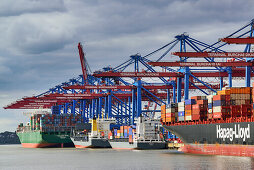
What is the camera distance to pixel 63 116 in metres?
125

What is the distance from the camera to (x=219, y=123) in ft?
190

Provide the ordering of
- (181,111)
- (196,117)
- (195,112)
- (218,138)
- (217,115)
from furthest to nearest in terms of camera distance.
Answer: (181,111)
(195,112)
(196,117)
(218,138)
(217,115)

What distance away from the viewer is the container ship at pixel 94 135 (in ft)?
328

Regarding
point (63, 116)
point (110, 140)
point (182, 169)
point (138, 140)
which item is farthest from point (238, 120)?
point (63, 116)

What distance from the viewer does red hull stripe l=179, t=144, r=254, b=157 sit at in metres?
53.5

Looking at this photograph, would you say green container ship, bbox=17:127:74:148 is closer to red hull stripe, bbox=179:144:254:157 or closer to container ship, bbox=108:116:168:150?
container ship, bbox=108:116:168:150

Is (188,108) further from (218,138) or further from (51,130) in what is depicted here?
(51,130)

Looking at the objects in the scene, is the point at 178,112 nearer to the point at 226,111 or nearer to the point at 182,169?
the point at 226,111

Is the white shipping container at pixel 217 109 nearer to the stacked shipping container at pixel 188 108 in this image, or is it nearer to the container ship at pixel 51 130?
the stacked shipping container at pixel 188 108

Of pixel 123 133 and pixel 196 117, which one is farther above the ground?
pixel 196 117

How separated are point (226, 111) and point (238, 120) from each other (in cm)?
313

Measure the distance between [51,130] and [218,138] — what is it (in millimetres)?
68024

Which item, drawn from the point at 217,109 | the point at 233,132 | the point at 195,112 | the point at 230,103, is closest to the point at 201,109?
the point at 195,112

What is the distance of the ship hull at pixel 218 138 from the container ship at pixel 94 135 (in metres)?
33.3
